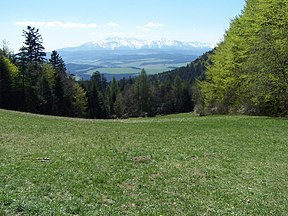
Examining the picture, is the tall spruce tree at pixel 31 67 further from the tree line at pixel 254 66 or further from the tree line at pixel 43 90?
the tree line at pixel 254 66

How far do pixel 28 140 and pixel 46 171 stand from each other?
9.89 meters

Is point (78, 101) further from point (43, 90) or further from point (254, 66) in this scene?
point (254, 66)

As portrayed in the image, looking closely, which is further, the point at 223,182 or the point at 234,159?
the point at 234,159

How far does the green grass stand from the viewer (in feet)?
41.9

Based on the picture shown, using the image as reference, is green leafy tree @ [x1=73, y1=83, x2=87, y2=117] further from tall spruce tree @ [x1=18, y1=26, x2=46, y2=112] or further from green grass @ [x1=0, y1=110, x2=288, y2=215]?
green grass @ [x1=0, y1=110, x2=288, y2=215]

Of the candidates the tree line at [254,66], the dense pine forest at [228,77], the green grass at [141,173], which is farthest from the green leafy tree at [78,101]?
the green grass at [141,173]

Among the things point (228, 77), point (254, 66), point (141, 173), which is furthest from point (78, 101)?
point (141, 173)

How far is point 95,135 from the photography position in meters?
29.4

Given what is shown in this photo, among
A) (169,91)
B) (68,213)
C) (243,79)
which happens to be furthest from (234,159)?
(169,91)

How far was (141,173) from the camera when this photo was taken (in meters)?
17.3

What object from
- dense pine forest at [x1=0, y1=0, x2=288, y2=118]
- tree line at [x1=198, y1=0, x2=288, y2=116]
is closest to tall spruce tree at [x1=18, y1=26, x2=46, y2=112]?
dense pine forest at [x1=0, y1=0, x2=288, y2=118]

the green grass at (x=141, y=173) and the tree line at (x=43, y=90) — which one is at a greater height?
the tree line at (x=43, y=90)

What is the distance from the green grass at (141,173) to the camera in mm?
12758

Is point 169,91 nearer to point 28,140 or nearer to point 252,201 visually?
point 28,140
